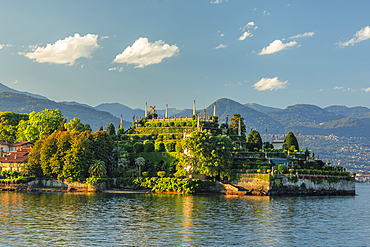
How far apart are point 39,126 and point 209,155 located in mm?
70439

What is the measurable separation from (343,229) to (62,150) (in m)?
76.8

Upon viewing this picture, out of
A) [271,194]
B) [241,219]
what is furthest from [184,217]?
[271,194]

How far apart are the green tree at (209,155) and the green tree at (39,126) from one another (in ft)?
198

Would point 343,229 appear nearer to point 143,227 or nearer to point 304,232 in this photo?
point 304,232

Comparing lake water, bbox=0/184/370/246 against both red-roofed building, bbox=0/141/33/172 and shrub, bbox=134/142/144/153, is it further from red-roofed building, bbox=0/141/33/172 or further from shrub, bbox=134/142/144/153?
shrub, bbox=134/142/144/153

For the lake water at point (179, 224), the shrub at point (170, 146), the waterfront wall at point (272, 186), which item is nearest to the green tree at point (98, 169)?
the shrub at point (170, 146)

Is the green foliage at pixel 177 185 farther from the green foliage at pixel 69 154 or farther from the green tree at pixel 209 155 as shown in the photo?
the green foliage at pixel 69 154

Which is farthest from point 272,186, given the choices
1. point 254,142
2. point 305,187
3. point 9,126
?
point 9,126

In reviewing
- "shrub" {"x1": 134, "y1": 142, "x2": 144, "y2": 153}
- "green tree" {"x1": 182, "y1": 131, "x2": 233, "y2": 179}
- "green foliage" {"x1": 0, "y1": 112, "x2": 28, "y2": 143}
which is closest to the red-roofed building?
"green foliage" {"x1": 0, "y1": 112, "x2": 28, "y2": 143}

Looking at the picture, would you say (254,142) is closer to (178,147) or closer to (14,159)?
(178,147)

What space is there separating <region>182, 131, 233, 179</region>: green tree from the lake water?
72.8 feet

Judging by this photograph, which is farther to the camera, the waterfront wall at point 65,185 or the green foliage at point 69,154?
the green foliage at point 69,154

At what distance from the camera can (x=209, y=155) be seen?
3799 inches

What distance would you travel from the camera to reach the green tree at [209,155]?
95.8m
